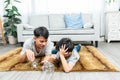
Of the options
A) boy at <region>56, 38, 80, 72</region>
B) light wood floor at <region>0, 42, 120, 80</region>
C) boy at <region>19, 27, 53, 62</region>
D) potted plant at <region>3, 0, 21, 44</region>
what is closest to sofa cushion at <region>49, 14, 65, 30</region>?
potted plant at <region>3, 0, 21, 44</region>

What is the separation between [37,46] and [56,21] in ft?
9.20

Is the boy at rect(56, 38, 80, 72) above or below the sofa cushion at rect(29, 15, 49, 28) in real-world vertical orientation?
below

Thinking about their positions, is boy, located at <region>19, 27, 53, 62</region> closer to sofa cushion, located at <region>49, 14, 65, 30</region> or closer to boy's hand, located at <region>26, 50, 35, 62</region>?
boy's hand, located at <region>26, 50, 35, 62</region>

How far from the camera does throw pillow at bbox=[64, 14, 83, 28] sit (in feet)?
18.0

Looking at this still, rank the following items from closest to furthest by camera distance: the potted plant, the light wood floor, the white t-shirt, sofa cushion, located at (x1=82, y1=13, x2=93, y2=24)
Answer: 1. the light wood floor
2. the white t-shirt
3. the potted plant
4. sofa cushion, located at (x1=82, y1=13, x2=93, y2=24)

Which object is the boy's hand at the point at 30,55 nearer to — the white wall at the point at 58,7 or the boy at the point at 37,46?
the boy at the point at 37,46

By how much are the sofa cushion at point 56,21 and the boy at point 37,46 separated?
2575 millimetres

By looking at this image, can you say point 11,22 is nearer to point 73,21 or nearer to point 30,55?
point 73,21

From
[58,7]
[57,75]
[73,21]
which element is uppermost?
[58,7]

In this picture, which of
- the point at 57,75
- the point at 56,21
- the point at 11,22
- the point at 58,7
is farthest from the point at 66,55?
the point at 58,7

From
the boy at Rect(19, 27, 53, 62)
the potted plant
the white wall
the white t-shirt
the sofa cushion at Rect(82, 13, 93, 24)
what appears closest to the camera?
the boy at Rect(19, 27, 53, 62)

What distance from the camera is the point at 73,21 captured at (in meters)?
5.51

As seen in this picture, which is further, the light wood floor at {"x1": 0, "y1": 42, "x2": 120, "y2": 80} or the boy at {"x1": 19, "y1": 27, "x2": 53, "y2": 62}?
the boy at {"x1": 19, "y1": 27, "x2": 53, "y2": 62}

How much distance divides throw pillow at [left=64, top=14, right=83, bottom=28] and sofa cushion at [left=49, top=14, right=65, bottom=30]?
11cm
